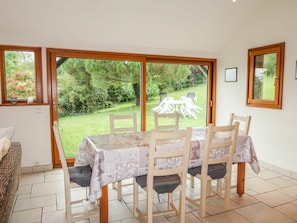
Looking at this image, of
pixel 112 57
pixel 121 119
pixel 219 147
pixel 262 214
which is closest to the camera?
pixel 219 147

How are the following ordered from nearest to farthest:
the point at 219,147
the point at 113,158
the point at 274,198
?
the point at 113,158 < the point at 219,147 < the point at 274,198

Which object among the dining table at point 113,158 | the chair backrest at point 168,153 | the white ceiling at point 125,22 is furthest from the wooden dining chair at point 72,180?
the white ceiling at point 125,22

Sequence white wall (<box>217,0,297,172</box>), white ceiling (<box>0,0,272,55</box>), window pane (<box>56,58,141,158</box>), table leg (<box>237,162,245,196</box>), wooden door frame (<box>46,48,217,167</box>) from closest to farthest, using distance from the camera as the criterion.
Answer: table leg (<box>237,162,245,196</box>) < white ceiling (<box>0,0,272,55</box>) < white wall (<box>217,0,297,172</box>) < wooden door frame (<box>46,48,217,167</box>) < window pane (<box>56,58,141,158</box>)

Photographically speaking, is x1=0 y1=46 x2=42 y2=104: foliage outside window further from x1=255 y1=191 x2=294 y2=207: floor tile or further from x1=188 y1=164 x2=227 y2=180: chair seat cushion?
x1=255 y1=191 x2=294 y2=207: floor tile

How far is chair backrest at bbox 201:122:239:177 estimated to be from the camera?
8.02 ft

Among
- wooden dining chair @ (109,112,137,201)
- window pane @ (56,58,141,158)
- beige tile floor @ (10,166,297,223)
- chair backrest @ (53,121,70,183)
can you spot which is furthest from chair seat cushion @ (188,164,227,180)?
window pane @ (56,58,141,158)

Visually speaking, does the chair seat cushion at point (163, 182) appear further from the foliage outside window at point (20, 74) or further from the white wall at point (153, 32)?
the foliage outside window at point (20, 74)

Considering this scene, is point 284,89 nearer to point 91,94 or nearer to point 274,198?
point 274,198

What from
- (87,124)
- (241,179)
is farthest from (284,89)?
(87,124)

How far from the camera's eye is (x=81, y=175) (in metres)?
2.42

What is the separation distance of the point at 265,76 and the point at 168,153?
283 centimetres

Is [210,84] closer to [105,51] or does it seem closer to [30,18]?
[105,51]

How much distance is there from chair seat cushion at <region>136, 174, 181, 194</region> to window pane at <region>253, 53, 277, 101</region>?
2562 mm

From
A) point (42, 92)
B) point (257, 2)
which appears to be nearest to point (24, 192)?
point (42, 92)
